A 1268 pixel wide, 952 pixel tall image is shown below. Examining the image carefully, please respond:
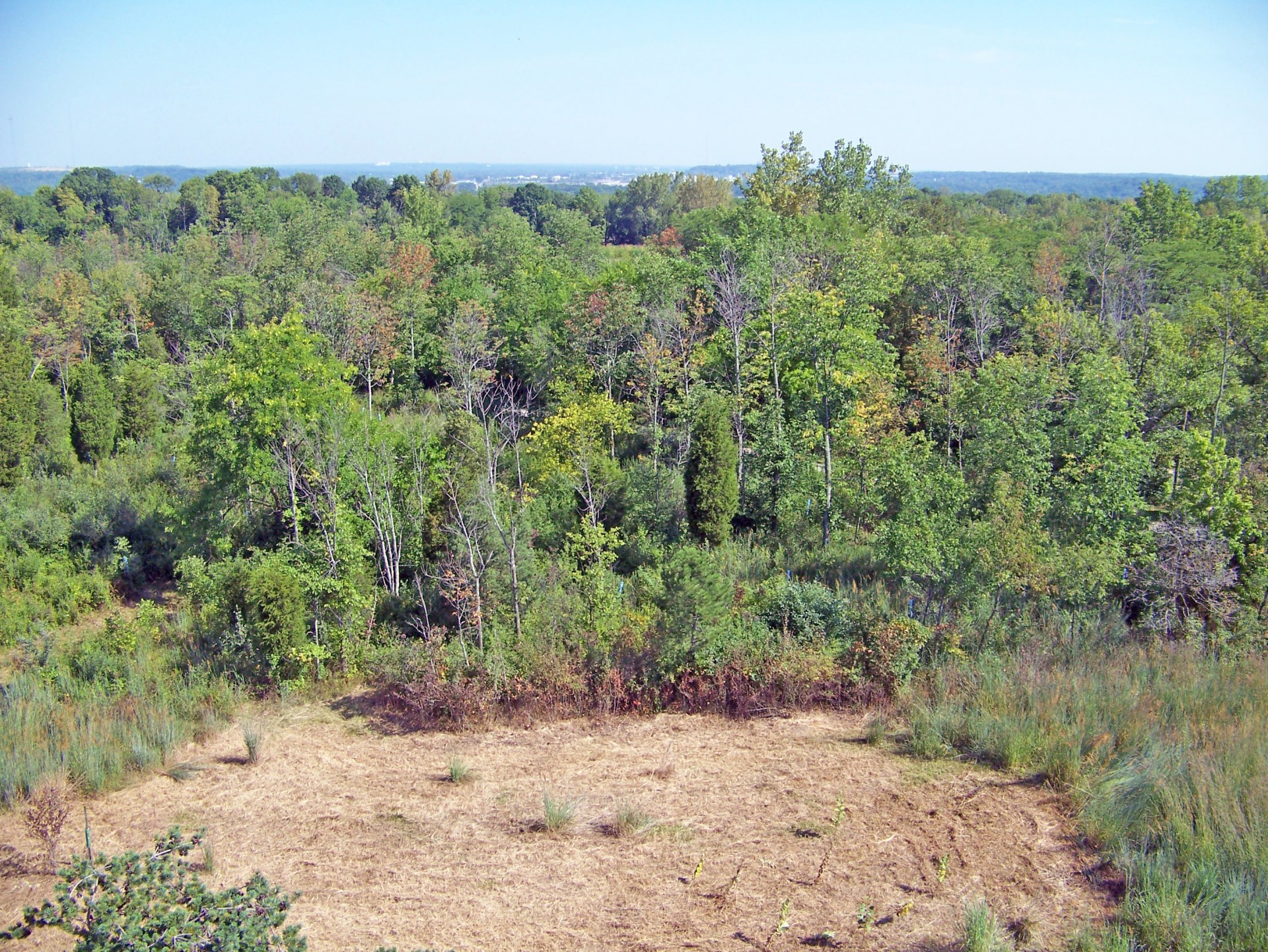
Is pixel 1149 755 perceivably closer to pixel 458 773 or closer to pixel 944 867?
pixel 944 867

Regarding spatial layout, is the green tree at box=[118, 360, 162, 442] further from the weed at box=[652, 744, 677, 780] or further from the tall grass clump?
the weed at box=[652, 744, 677, 780]

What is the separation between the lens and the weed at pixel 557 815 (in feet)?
31.0

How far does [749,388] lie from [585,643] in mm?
9442

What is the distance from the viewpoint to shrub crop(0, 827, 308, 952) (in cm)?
588

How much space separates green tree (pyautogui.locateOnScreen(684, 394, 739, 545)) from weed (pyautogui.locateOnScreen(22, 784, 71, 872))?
1170 cm

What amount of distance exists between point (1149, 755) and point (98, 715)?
13.7 m

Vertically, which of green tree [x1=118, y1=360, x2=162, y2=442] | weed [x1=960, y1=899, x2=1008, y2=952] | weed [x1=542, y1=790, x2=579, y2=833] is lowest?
weed [x1=542, y1=790, x2=579, y2=833]

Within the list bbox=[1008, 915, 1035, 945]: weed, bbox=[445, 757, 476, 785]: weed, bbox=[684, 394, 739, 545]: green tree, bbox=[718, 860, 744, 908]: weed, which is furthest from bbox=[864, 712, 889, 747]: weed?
bbox=[684, 394, 739, 545]: green tree

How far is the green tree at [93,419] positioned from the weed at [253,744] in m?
18.3

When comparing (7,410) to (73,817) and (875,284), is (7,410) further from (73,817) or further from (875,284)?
(875,284)

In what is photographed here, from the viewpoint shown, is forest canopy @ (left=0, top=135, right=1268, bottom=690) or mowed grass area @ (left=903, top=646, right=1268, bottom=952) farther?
forest canopy @ (left=0, top=135, right=1268, bottom=690)

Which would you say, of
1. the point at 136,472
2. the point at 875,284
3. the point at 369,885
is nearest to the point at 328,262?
the point at 136,472

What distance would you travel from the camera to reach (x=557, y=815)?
372 inches

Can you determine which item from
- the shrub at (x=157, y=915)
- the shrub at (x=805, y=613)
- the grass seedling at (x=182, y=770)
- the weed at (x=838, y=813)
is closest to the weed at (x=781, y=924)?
the weed at (x=838, y=813)
